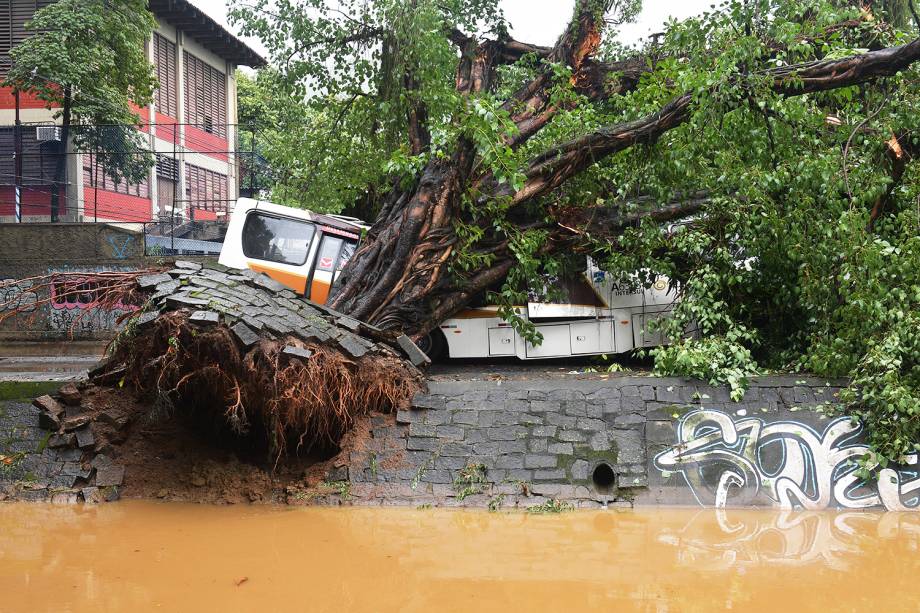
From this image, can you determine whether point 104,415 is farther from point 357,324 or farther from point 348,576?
point 348,576

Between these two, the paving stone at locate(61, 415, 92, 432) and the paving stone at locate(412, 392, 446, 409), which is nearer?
the paving stone at locate(61, 415, 92, 432)

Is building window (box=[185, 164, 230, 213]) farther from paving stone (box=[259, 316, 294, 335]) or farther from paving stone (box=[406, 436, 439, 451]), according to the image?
paving stone (box=[406, 436, 439, 451])

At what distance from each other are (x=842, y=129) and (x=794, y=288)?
1.99 metres

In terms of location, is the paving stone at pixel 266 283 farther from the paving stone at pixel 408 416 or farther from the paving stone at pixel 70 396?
the paving stone at pixel 70 396

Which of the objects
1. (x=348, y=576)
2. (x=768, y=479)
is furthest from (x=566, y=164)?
(x=348, y=576)

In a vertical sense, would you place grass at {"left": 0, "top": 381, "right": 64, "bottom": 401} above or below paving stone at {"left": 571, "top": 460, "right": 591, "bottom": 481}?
above

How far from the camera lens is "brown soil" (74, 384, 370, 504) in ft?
26.7

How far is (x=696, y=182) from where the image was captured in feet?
33.7

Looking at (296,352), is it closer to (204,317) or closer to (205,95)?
(204,317)

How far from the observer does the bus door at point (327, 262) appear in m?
11.7

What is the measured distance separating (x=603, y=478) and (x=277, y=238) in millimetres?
6362

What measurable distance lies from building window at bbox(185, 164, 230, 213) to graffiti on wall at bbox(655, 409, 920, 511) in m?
17.9

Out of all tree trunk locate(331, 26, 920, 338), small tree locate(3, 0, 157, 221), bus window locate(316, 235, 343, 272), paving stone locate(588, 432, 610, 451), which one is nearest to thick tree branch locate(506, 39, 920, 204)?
tree trunk locate(331, 26, 920, 338)

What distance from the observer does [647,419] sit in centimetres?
828
